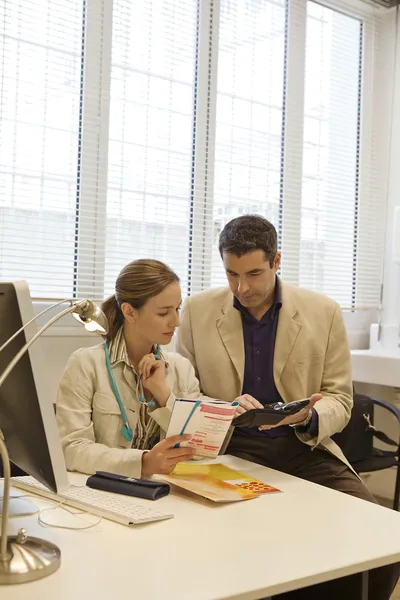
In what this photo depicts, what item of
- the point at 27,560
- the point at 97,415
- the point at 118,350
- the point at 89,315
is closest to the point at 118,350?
the point at 118,350

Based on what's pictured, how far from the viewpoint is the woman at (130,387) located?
2.00 metres

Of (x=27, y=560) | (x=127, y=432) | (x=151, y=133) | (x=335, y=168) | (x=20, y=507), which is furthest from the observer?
(x=335, y=168)

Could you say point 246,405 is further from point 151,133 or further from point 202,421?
point 151,133

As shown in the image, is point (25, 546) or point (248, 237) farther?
point (248, 237)

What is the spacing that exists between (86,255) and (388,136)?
2552 mm

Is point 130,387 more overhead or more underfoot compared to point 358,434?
more overhead

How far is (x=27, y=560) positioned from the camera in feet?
4.19

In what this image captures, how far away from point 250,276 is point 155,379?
0.66 m

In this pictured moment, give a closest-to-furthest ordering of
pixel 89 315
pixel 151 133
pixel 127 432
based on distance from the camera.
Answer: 1. pixel 89 315
2. pixel 127 432
3. pixel 151 133

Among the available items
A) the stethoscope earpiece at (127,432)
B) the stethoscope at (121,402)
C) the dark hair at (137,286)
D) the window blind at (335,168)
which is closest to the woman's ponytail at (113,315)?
the dark hair at (137,286)

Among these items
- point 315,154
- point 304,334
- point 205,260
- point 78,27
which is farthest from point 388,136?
point 304,334

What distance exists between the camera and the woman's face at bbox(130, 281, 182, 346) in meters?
2.42

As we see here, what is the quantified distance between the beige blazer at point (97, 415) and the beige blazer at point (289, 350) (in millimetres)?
484

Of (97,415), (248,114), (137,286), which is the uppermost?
(248,114)
